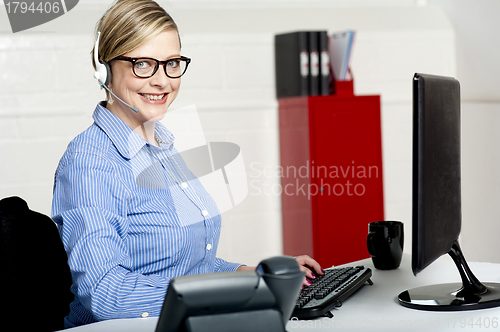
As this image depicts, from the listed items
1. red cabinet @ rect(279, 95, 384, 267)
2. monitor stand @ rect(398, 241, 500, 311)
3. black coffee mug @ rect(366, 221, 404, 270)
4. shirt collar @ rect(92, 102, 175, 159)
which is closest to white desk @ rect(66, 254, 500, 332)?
monitor stand @ rect(398, 241, 500, 311)

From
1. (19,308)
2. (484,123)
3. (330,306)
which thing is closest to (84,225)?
(19,308)

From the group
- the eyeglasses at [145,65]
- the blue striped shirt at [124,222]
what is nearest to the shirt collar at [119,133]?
the blue striped shirt at [124,222]

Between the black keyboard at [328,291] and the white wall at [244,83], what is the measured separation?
5.29ft

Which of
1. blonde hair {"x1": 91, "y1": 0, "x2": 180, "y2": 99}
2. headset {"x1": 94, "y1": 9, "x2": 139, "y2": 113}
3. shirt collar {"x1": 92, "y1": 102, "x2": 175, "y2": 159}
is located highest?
blonde hair {"x1": 91, "y1": 0, "x2": 180, "y2": 99}

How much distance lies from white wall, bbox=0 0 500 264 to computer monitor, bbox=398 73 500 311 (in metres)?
1.76

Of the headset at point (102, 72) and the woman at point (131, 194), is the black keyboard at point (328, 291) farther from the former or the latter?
the headset at point (102, 72)

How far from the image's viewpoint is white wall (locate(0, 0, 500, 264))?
2.58 m

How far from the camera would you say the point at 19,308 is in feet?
3.11

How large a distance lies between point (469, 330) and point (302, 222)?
5.93 feet

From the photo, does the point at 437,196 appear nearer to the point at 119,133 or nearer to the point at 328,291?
the point at 328,291

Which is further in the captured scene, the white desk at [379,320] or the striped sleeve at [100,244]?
the striped sleeve at [100,244]

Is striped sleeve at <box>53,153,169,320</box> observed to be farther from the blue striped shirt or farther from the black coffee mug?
the black coffee mug

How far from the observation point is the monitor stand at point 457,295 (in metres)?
0.99

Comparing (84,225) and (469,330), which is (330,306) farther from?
(84,225)
